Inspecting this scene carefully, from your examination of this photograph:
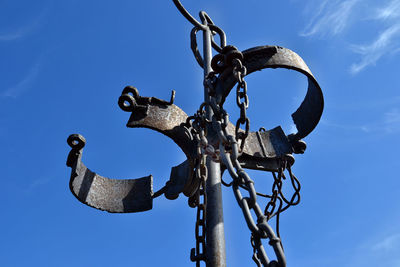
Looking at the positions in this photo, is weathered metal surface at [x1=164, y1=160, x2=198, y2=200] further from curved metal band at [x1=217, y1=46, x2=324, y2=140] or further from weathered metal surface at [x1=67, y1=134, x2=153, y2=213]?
curved metal band at [x1=217, y1=46, x2=324, y2=140]

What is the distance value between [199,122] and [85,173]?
1501 millimetres

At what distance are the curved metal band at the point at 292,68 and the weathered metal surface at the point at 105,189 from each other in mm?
1401

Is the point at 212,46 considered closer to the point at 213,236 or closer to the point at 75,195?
the point at 75,195

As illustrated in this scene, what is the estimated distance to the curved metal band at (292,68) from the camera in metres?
2.91

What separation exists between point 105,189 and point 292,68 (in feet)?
6.42

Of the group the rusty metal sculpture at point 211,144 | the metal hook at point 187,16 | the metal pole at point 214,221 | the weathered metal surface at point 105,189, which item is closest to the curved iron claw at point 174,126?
the rusty metal sculpture at point 211,144

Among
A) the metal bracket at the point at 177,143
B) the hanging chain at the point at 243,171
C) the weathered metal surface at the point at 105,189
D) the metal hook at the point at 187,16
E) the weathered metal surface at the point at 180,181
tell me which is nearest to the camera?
the hanging chain at the point at 243,171

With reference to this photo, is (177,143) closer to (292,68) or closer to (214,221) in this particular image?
(214,221)

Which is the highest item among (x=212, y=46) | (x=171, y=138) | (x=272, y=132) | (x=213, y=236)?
(x=212, y=46)

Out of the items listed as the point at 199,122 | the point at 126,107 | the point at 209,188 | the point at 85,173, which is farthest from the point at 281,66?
the point at 85,173

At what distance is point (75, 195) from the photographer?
4035 mm

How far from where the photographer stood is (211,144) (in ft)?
11.1

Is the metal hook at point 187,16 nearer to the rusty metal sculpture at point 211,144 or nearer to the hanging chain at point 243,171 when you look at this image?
the rusty metal sculpture at point 211,144

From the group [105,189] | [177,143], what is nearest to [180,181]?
[177,143]
